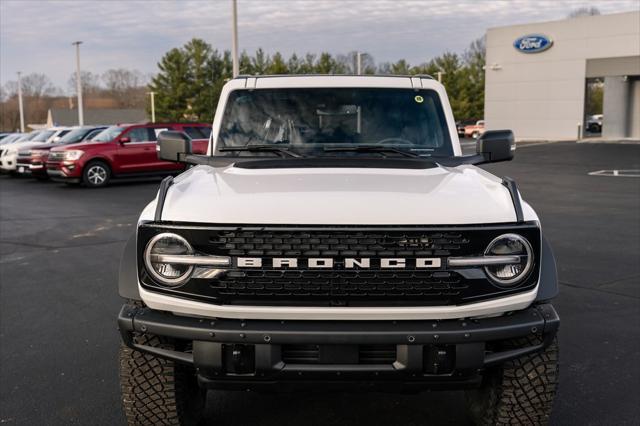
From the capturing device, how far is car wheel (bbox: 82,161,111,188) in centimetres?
1870

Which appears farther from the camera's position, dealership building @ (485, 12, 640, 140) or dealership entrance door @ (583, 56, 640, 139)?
dealership entrance door @ (583, 56, 640, 139)

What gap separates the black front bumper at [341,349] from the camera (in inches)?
109

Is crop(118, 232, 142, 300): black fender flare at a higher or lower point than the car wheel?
higher

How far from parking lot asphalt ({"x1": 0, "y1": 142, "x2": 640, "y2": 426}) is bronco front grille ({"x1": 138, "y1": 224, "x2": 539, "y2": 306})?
3.88ft

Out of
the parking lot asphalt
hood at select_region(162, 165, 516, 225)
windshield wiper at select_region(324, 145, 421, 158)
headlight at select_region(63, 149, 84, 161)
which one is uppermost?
windshield wiper at select_region(324, 145, 421, 158)

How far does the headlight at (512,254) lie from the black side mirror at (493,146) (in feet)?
4.83

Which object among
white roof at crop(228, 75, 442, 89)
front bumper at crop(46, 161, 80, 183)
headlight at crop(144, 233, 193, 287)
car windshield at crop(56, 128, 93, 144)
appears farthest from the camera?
car windshield at crop(56, 128, 93, 144)

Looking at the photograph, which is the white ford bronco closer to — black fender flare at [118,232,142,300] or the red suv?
black fender flare at [118,232,142,300]

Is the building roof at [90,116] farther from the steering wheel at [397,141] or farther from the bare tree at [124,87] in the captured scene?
the steering wheel at [397,141]

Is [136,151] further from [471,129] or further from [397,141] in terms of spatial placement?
[471,129]

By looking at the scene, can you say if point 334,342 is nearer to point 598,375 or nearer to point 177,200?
point 177,200

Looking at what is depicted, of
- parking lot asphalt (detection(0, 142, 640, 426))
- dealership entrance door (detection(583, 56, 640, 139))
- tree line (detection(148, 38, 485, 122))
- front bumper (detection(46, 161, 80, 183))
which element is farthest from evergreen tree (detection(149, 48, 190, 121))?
parking lot asphalt (detection(0, 142, 640, 426))

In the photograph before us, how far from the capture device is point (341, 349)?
9.18ft

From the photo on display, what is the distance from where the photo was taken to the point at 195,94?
72.9m
